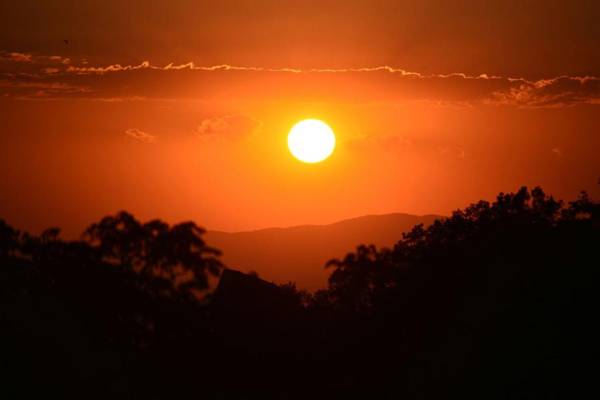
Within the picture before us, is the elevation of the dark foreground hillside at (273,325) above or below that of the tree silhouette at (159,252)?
below

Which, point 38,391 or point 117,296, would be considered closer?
point 38,391

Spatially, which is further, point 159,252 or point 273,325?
point 273,325

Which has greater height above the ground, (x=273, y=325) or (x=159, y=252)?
(x=159, y=252)

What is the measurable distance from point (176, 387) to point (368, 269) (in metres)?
19.8

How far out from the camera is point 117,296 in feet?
95.8

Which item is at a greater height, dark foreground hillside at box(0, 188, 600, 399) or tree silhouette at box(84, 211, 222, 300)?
tree silhouette at box(84, 211, 222, 300)

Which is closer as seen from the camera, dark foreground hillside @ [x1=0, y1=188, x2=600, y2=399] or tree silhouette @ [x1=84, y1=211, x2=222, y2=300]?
dark foreground hillside @ [x1=0, y1=188, x2=600, y2=399]

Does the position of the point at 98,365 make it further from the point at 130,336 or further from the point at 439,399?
the point at 439,399

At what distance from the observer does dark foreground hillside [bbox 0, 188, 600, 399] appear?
83.9ft

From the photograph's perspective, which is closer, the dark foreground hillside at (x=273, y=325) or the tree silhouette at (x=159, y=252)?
the dark foreground hillside at (x=273, y=325)

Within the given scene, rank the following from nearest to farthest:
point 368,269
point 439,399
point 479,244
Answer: point 439,399, point 479,244, point 368,269

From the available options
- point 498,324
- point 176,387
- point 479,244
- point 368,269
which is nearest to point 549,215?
point 479,244

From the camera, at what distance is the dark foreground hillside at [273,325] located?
1006 inches

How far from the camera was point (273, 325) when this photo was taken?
37344mm
